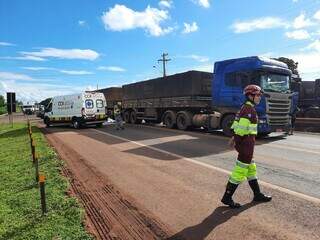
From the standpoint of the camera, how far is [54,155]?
12859 mm

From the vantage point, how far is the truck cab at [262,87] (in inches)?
624

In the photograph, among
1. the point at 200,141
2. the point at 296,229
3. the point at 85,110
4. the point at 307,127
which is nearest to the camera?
the point at 296,229

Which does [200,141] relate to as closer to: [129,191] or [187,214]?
[129,191]

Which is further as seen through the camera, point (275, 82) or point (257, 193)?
point (275, 82)

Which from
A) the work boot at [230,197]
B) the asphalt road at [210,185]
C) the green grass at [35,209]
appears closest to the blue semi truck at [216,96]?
the asphalt road at [210,185]

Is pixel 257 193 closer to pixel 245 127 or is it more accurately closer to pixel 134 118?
pixel 245 127

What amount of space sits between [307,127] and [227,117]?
7142 millimetres

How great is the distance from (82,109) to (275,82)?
13.3 m

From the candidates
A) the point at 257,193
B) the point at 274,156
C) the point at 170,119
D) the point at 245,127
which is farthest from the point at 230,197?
the point at 170,119

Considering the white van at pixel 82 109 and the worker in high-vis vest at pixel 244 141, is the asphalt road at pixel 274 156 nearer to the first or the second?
the worker in high-vis vest at pixel 244 141

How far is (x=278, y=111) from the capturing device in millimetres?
16203

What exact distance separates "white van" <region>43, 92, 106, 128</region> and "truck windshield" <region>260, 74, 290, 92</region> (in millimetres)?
12856

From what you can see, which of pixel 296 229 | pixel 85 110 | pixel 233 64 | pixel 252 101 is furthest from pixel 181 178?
pixel 85 110

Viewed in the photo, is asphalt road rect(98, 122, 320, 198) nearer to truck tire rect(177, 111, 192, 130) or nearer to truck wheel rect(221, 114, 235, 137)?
truck wheel rect(221, 114, 235, 137)
